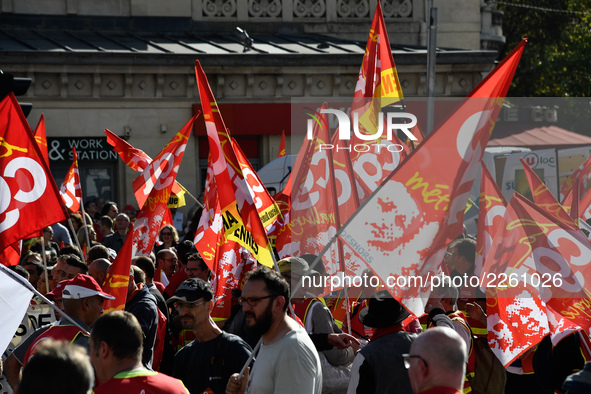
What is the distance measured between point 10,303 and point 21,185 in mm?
2009

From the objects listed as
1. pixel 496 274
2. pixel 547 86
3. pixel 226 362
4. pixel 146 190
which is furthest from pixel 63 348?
pixel 547 86

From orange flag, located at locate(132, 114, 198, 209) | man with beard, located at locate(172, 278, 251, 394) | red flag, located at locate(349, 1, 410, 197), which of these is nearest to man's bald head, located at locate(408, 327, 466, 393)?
man with beard, located at locate(172, 278, 251, 394)

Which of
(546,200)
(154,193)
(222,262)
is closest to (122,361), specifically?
(222,262)

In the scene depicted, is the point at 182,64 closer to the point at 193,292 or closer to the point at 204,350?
the point at 193,292

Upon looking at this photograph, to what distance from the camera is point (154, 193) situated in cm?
1065

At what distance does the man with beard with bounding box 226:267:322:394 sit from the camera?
16.2 feet

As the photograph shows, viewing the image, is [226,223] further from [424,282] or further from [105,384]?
[105,384]

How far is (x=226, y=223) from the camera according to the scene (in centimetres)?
677

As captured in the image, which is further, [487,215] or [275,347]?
[487,215]

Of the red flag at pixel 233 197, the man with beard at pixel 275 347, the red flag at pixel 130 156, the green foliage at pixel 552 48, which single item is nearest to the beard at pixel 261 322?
the man with beard at pixel 275 347

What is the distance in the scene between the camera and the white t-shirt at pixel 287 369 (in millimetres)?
4910

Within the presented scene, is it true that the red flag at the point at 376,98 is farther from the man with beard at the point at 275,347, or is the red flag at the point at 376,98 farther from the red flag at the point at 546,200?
the man with beard at the point at 275,347

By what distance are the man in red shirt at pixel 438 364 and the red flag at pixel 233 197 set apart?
2.52m

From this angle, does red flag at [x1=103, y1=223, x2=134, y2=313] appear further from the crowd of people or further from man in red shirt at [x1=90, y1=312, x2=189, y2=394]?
man in red shirt at [x1=90, y1=312, x2=189, y2=394]
